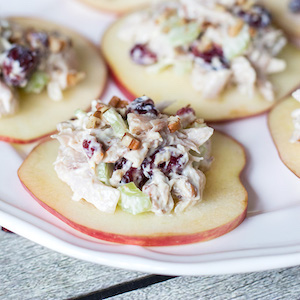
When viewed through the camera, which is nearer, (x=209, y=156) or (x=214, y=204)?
(x=214, y=204)

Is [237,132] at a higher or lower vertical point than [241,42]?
lower

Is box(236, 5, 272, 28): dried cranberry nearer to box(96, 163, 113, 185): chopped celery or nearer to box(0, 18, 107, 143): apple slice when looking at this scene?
box(0, 18, 107, 143): apple slice

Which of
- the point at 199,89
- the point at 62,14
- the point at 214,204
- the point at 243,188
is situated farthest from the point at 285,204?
the point at 62,14

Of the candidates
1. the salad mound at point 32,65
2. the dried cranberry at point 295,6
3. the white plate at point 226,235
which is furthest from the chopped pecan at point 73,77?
the dried cranberry at point 295,6

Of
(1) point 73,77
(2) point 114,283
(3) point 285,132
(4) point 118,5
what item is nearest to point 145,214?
(2) point 114,283

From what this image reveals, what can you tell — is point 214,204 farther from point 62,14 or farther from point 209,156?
point 62,14

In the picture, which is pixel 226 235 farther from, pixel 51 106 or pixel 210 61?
pixel 51 106

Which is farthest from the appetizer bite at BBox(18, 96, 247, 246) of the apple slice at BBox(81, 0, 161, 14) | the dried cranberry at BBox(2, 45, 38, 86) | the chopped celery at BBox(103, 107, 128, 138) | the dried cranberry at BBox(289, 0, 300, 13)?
the dried cranberry at BBox(289, 0, 300, 13)
